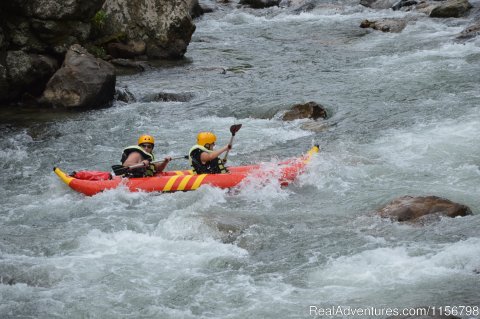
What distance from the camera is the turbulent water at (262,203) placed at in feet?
21.4

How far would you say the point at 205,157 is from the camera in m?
9.57

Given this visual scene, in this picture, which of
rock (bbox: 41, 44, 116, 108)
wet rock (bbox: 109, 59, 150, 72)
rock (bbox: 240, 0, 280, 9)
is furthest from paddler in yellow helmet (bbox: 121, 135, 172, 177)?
rock (bbox: 240, 0, 280, 9)

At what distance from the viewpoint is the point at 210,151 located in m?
9.61

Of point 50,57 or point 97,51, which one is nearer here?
point 50,57

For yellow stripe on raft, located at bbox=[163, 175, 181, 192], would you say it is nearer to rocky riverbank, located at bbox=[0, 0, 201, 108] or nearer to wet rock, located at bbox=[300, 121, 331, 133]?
wet rock, located at bbox=[300, 121, 331, 133]

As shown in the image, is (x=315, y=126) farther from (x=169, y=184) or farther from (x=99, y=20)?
(x=99, y=20)

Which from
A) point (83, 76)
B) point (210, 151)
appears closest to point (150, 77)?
point (83, 76)

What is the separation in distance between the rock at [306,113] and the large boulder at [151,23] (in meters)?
5.66

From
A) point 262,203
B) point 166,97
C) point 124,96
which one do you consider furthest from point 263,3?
point 262,203

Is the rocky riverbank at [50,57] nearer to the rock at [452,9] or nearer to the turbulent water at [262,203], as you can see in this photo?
the turbulent water at [262,203]

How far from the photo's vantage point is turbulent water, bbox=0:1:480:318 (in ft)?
21.4

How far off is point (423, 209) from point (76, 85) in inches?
310

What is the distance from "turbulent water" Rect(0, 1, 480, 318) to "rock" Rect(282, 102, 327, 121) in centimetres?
28

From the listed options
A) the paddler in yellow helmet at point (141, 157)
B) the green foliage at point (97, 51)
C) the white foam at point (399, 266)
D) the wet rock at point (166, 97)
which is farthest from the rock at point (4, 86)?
the white foam at point (399, 266)
